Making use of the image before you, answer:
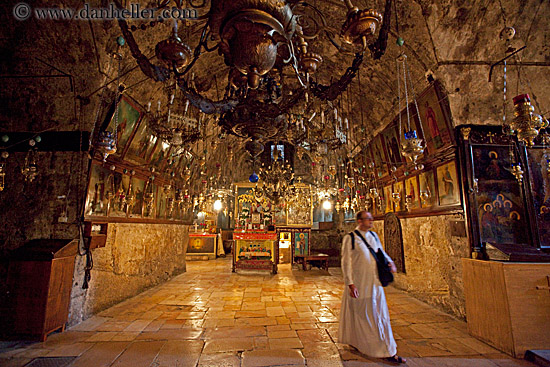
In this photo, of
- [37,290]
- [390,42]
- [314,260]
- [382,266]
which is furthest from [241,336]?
[314,260]

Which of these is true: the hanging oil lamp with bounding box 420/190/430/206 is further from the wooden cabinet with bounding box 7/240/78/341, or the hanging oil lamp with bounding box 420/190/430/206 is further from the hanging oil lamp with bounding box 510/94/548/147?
the wooden cabinet with bounding box 7/240/78/341

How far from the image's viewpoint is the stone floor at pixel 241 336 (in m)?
3.08

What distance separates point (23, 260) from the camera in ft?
12.5

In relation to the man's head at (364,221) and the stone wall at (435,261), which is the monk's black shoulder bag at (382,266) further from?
the stone wall at (435,261)

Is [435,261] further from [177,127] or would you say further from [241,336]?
[177,127]

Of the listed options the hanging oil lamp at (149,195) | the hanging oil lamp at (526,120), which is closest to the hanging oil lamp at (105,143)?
the hanging oil lamp at (149,195)

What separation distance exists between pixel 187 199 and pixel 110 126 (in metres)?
4.45

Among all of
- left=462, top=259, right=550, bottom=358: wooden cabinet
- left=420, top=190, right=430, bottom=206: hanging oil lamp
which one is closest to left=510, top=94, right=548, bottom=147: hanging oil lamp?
left=462, top=259, right=550, bottom=358: wooden cabinet

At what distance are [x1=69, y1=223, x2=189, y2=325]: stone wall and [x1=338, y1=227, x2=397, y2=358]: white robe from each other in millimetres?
4189

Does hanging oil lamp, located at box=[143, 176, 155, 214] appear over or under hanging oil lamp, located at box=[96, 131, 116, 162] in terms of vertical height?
under

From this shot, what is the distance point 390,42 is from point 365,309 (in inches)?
182

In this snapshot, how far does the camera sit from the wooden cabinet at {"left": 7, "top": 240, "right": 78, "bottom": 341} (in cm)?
366

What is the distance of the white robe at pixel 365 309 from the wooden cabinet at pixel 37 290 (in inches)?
158

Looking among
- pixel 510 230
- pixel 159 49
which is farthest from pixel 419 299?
pixel 159 49
